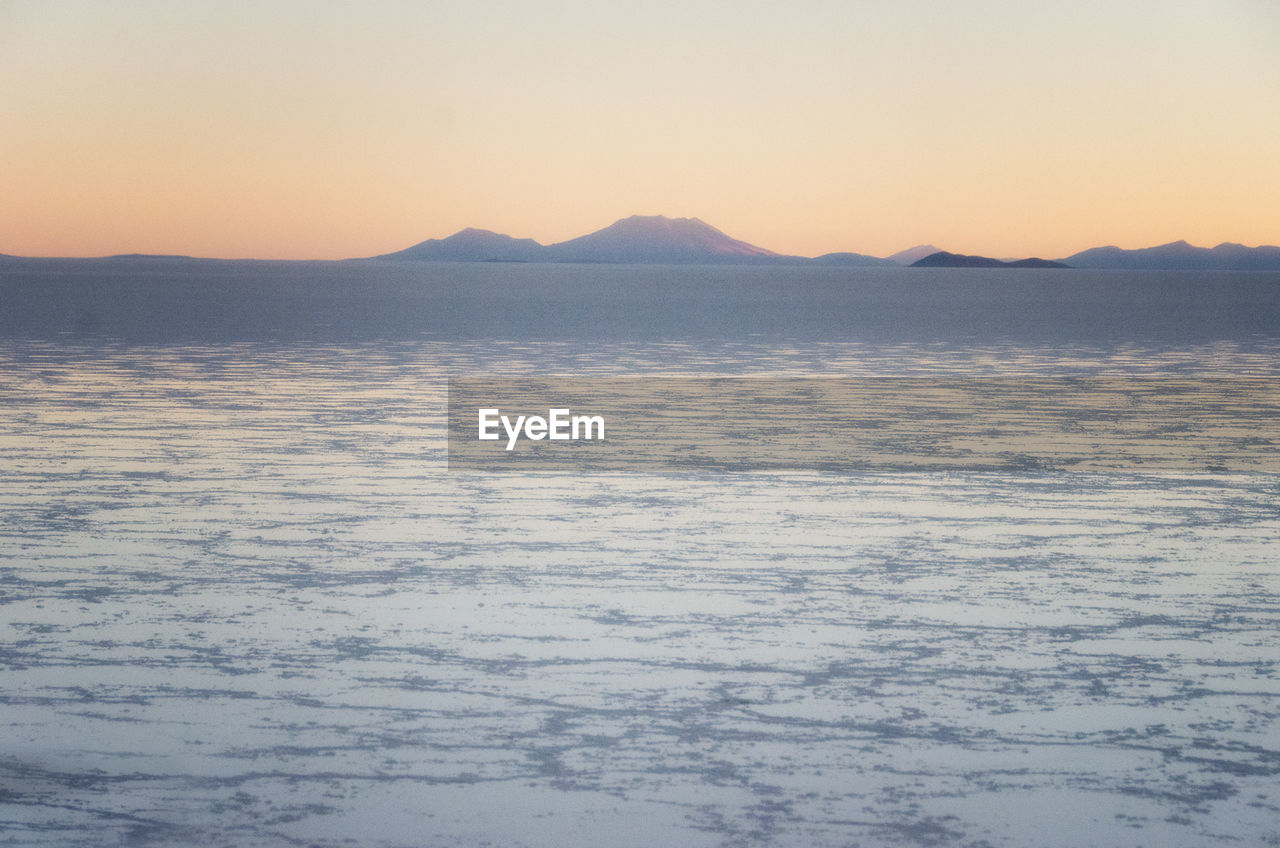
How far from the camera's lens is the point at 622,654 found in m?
5.60

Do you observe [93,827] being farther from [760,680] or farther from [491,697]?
[760,680]

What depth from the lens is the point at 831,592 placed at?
6.65 metres
